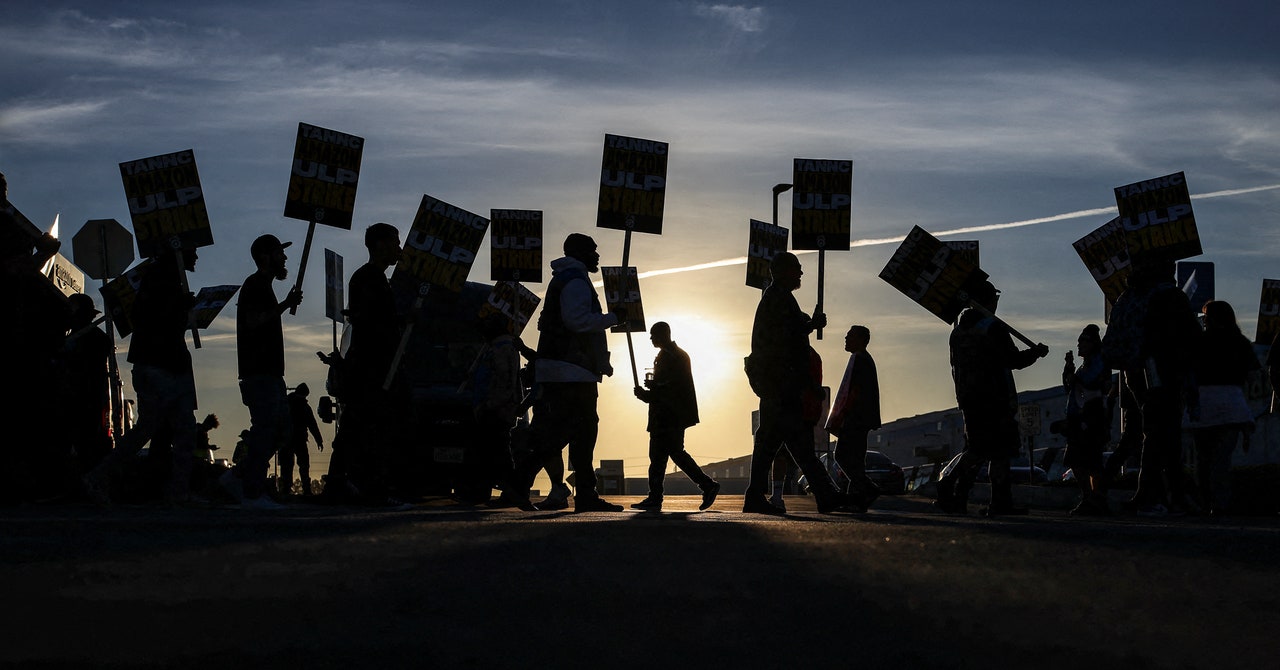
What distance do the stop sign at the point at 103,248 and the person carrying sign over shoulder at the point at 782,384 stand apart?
28.6ft

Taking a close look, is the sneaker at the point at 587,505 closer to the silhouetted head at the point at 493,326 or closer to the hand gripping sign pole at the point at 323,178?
the silhouetted head at the point at 493,326

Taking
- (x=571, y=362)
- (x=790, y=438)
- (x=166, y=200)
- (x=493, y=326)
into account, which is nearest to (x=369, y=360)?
(x=571, y=362)

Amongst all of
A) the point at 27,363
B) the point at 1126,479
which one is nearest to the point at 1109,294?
the point at 1126,479

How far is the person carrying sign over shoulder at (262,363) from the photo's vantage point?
11086 mm

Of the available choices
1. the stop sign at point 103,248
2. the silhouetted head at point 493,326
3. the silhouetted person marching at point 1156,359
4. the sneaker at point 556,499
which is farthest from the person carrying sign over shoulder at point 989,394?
the stop sign at point 103,248

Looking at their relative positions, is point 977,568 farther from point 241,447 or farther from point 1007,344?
point 241,447

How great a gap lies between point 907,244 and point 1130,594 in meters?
11.8

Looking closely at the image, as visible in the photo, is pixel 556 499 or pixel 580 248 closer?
pixel 580 248

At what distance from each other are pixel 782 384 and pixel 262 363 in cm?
366

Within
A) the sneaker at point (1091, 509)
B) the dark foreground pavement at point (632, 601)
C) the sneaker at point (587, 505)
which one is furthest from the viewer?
the sneaker at point (1091, 509)

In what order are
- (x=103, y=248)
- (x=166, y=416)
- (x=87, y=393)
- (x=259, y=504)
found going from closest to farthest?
(x=166, y=416) → (x=259, y=504) → (x=87, y=393) → (x=103, y=248)

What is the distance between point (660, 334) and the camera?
1450 centimetres

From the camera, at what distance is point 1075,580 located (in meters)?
5.08

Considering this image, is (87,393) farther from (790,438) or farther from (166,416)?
(790,438)
